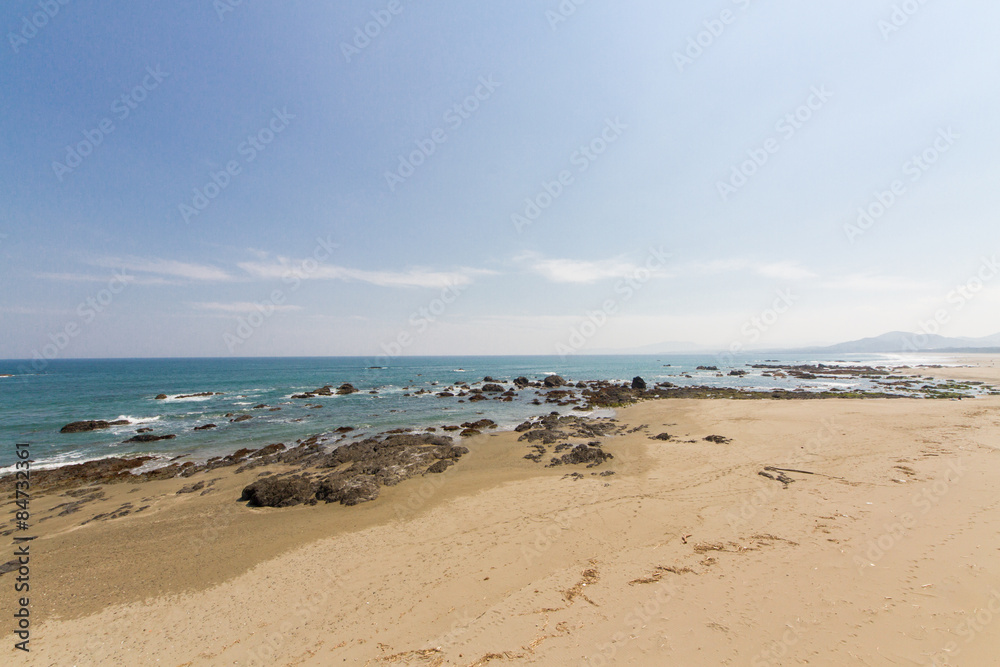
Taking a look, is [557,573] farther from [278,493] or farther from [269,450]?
[269,450]

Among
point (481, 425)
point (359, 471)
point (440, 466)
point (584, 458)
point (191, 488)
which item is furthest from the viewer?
point (481, 425)

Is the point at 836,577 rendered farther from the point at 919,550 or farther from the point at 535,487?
the point at 535,487

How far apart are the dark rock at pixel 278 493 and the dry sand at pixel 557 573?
499 mm

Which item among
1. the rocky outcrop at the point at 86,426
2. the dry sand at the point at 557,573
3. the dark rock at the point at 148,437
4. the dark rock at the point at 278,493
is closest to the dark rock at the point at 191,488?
the dry sand at the point at 557,573

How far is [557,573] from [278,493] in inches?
451

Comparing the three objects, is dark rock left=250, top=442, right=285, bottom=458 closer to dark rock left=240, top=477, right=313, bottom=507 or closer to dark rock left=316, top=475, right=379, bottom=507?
dark rock left=240, top=477, right=313, bottom=507

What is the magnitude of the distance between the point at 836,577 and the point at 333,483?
1565 centimetres

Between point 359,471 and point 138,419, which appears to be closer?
point 359,471

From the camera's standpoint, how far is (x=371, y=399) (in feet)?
154

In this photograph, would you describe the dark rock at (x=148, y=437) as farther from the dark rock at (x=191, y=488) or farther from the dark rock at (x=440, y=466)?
the dark rock at (x=440, y=466)

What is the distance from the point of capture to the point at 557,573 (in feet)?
27.8

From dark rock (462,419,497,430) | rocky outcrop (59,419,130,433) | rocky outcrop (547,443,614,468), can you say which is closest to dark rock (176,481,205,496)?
dark rock (462,419,497,430)

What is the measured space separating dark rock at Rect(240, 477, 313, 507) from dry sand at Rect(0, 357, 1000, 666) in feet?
1.64

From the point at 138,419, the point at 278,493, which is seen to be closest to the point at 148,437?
the point at 138,419
